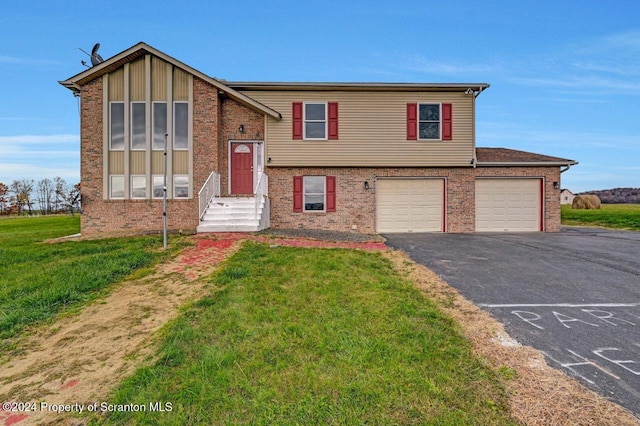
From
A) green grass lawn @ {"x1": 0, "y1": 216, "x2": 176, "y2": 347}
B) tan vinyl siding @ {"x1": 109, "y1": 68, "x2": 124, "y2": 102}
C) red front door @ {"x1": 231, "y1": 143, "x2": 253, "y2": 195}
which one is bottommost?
green grass lawn @ {"x1": 0, "y1": 216, "x2": 176, "y2": 347}

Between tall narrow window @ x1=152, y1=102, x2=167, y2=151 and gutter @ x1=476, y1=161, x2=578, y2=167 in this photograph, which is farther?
gutter @ x1=476, y1=161, x2=578, y2=167

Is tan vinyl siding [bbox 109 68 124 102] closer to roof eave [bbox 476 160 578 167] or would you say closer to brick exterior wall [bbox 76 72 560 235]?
brick exterior wall [bbox 76 72 560 235]

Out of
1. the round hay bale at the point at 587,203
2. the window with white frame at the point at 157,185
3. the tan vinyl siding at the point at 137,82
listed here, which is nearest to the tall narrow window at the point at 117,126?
the tan vinyl siding at the point at 137,82

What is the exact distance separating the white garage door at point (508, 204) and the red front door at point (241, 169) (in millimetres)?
10340

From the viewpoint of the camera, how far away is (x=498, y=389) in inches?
102

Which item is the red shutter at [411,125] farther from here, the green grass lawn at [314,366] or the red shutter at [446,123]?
the green grass lawn at [314,366]

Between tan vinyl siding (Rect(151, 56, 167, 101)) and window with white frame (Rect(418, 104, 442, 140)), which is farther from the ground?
tan vinyl siding (Rect(151, 56, 167, 101))

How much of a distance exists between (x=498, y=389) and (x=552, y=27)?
21332 mm

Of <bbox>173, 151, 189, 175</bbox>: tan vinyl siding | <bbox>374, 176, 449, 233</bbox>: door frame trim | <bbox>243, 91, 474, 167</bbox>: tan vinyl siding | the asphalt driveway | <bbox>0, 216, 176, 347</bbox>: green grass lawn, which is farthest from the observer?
<bbox>374, 176, 449, 233</bbox>: door frame trim

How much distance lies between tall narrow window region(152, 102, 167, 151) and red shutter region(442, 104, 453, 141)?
1198 centimetres

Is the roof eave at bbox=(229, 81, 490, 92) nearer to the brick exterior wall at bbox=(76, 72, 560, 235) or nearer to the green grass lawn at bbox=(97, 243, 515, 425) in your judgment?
the brick exterior wall at bbox=(76, 72, 560, 235)

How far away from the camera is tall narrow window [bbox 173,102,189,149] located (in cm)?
1227

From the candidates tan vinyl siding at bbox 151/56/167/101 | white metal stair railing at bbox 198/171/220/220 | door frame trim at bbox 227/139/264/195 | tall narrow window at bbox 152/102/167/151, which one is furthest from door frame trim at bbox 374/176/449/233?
tan vinyl siding at bbox 151/56/167/101

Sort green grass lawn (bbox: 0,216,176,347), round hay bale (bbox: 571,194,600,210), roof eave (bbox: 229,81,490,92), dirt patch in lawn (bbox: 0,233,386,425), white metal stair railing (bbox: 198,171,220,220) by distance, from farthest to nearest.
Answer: round hay bale (bbox: 571,194,600,210), roof eave (bbox: 229,81,490,92), white metal stair railing (bbox: 198,171,220,220), green grass lawn (bbox: 0,216,176,347), dirt patch in lawn (bbox: 0,233,386,425)
